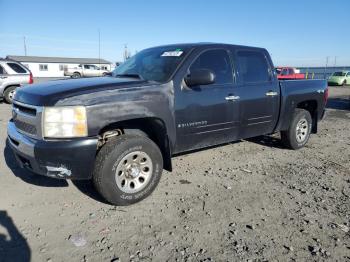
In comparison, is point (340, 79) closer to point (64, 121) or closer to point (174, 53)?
point (174, 53)

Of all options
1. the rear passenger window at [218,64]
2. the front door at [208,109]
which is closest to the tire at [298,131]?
the front door at [208,109]

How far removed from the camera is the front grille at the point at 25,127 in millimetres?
3924

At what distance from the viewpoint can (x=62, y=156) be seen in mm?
3723

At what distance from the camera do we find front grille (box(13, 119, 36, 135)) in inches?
154

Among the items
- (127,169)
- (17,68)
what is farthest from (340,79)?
(127,169)

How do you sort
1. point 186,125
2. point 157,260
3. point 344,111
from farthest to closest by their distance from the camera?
point 344,111 < point 186,125 < point 157,260

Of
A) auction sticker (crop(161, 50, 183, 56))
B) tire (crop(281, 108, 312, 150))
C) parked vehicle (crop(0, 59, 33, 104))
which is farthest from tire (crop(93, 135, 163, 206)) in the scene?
parked vehicle (crop(0, 59, 33, 104))

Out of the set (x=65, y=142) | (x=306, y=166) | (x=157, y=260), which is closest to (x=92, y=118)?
(x=65, y=142)

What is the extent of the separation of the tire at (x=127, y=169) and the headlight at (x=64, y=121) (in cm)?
42

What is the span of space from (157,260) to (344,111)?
1266 centimetres

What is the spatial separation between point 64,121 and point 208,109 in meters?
2.04

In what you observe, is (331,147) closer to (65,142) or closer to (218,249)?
(218,249)

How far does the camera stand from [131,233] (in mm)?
3576

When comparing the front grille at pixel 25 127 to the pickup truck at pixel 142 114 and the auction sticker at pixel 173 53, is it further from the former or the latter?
the auction sticker at pixel 173 53
